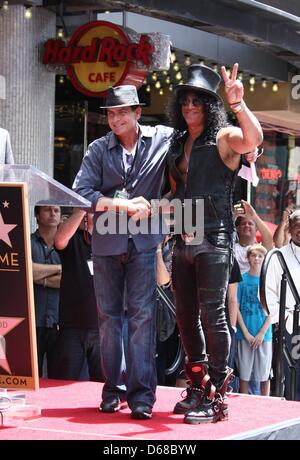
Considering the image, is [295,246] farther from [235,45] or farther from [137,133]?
[235,45]

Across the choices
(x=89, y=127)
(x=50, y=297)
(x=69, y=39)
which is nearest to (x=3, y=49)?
(x=69, y=39)

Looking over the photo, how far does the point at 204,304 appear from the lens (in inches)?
230

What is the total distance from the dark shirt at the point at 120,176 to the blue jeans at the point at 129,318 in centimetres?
6

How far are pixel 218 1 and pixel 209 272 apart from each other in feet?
16.4

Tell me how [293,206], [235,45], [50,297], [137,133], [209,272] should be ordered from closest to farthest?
[209,272], [137,133], [50,297], [235,45], [293,206]

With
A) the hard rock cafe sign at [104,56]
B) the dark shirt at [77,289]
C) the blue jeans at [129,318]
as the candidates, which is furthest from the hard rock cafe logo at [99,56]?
the blue jeans at [129,318]

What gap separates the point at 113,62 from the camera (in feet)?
33.2

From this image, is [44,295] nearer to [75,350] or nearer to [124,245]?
[75,350]

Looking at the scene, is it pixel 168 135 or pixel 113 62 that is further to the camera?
pixel 113 62

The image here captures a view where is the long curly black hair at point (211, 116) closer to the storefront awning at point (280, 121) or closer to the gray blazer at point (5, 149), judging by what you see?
the gray blazer at point (5, 149)

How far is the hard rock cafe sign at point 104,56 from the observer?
32.8 ft

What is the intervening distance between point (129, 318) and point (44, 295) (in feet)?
7.14

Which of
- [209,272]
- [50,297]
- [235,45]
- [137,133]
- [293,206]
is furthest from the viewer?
[293,206]

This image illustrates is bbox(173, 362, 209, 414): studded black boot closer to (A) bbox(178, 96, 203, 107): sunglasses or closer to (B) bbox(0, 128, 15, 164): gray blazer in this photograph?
(A) bbox(178, 96, 203, 107): sunglasses
